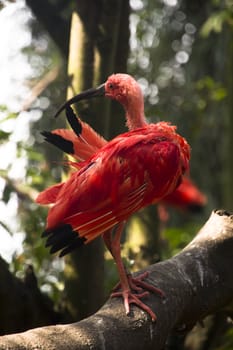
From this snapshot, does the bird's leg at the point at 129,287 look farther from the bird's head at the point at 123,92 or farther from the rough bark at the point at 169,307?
the bird's head at the point at 123,92

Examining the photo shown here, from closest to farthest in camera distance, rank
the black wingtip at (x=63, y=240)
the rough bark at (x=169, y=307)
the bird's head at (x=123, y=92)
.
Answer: the rough bark at (x=169, y=307) < the black wingtip at (x=63, y=240) < the bird's head at (x=123, y=92)

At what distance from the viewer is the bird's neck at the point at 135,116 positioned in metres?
3.52

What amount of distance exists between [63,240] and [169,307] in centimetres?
54

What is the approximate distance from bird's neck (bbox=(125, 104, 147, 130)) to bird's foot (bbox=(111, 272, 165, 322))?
0.68m

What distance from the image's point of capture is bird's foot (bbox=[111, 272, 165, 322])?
10.2ft

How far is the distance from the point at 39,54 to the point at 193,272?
5879 millimetres

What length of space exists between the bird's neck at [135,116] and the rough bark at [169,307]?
613mm

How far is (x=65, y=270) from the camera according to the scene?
455 cm

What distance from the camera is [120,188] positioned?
10.6 ft

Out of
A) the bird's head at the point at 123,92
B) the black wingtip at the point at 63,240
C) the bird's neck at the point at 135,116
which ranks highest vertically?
the bird's head at the point at 123,92

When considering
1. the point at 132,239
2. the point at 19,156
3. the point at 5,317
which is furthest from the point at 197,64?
the point at 5,317

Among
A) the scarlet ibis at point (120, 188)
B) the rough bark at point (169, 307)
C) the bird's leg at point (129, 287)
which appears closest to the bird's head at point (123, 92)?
the scarlet ibis at point (120, 188)

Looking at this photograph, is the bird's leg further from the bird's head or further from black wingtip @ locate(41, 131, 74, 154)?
the bird's head

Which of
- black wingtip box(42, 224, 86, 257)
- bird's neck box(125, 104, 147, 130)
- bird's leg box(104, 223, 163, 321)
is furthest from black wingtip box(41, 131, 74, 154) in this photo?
black wingtip box(42, 224, 86, 257)
